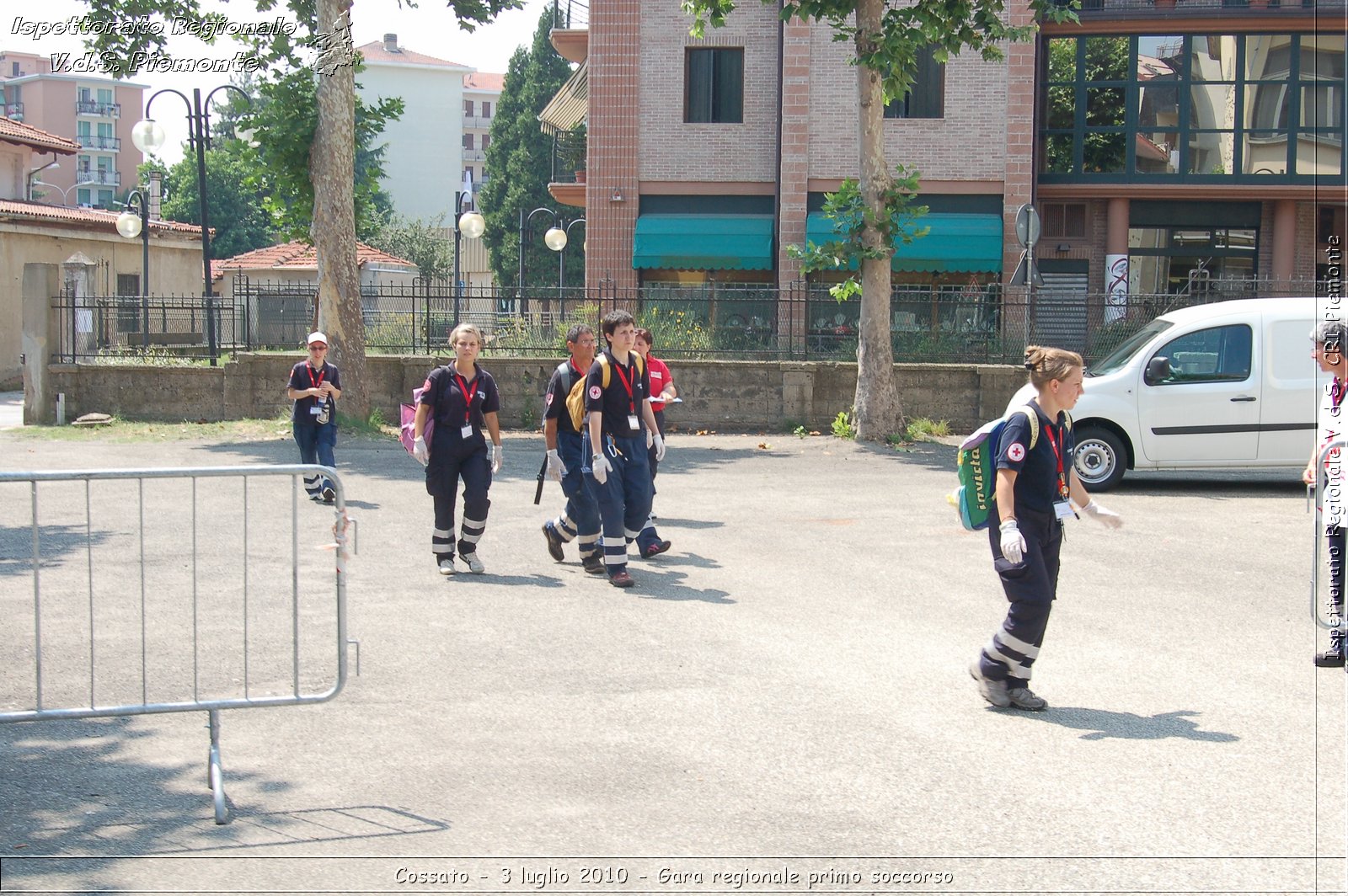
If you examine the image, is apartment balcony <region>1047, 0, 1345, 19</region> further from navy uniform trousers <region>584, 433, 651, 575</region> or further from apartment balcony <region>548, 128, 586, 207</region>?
navy uniform trousers <region>584, 433, 651, 575</region>

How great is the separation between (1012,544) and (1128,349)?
9.11 metres

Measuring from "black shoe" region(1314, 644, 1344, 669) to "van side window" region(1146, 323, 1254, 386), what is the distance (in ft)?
22.7

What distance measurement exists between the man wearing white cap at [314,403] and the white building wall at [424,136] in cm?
7785

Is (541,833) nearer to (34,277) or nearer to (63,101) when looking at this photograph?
(34,277)

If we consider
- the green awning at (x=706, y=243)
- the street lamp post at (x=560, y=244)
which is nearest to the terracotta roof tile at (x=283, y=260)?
the street lamp post at (x=560, y=244)

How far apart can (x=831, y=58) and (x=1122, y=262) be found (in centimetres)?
785

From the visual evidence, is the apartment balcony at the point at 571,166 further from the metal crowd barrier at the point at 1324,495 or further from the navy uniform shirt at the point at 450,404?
the metal crowd barrier at the point at 1324,495

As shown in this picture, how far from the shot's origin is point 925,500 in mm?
13812

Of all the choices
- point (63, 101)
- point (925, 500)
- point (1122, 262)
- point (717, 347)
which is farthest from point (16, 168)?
point (63, 101)

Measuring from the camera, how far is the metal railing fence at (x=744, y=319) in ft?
66.4

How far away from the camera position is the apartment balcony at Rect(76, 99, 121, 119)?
108 metres

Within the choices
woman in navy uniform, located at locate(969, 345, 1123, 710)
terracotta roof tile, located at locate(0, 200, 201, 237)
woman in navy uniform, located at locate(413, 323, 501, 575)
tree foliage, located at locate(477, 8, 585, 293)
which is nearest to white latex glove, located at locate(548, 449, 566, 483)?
woman in navy uniform, located at locate(413, 323, 501, 575)

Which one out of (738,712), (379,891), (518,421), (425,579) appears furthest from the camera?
(518,421)

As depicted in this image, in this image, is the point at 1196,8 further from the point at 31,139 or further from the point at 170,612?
the point at 31,139
